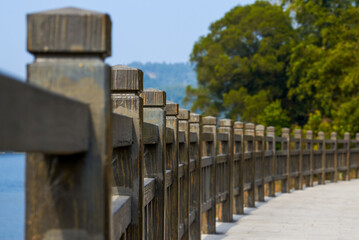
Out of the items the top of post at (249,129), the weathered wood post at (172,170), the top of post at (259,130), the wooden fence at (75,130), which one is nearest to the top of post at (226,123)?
the top of post at (249,129)

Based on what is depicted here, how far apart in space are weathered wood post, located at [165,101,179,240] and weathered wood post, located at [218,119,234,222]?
4.07 metres

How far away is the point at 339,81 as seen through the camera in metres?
32.7

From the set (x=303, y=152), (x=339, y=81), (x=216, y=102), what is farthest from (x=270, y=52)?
(x=303, y=152)

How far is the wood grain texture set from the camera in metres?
1.09

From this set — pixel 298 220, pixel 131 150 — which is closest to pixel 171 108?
pixel 131 150

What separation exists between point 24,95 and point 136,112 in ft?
5.80

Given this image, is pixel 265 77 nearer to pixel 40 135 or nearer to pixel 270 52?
pixel 270 52

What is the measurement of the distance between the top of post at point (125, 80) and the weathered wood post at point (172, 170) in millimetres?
1834

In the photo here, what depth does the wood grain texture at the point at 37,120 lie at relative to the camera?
109 cm

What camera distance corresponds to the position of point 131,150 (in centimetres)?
291

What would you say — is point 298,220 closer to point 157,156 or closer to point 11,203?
point 11,203

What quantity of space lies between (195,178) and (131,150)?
12.9ft

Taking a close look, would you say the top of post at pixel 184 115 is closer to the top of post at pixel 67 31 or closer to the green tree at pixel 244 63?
the top of post at pixel 67 31

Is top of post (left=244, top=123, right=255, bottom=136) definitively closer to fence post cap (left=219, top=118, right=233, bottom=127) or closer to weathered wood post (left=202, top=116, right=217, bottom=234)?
fence post cap (left=219, top=118, right=233, bottom=127)
